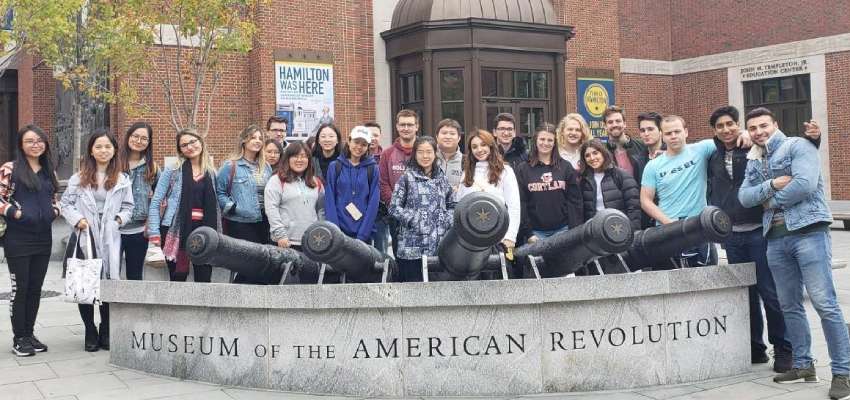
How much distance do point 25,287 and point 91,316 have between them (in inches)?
24.4

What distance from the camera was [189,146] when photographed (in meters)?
7.21

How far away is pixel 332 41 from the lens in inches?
824

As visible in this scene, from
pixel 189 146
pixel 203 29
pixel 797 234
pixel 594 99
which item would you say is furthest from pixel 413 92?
pixel 797 234

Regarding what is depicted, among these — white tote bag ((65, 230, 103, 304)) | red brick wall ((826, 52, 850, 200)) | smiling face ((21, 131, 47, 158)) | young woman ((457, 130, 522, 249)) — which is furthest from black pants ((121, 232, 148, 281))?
red brick wall ((826, 52, 850, 200))

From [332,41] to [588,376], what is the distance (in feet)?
54.0

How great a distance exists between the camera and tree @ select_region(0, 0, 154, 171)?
14242 mm

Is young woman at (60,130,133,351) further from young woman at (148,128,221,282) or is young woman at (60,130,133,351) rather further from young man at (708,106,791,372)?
young man at (708,106,791,372)

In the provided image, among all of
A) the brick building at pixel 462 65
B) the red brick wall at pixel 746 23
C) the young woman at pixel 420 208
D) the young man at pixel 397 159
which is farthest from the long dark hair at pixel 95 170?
the red brick wall at pixel 746 23

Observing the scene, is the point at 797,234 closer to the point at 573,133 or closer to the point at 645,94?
the point at 573,133

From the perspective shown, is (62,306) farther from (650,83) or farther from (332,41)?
(650,83)

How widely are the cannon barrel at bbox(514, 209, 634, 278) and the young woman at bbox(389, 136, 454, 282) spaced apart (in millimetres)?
663

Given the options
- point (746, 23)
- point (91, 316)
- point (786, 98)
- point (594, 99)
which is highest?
point (746, 23)

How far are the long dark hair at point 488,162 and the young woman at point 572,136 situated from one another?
0.78m

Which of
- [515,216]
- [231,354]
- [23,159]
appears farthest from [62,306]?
[515,216]
